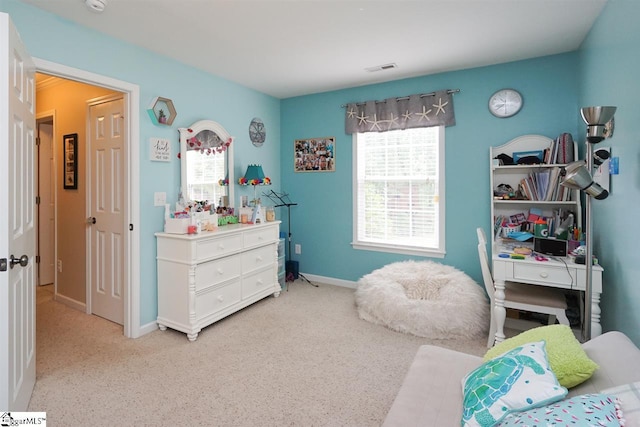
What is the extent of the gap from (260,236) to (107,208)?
4.73 ft

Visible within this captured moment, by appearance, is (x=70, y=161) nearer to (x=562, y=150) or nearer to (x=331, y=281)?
(x=331, y=281)

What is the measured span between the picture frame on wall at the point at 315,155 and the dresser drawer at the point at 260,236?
102 cm

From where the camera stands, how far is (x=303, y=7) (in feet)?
7.29

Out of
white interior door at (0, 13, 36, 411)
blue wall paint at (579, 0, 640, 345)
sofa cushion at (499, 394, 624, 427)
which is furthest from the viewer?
blue wall paint at (579, 0, 640, 345)

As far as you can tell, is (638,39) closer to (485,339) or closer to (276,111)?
(485,339)

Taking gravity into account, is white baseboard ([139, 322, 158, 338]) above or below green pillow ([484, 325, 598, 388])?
below

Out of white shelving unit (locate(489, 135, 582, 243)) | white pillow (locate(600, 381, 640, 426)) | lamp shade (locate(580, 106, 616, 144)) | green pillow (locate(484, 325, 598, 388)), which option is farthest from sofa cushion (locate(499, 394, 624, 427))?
white shelving unit (locate(489, 135, 582, 243))

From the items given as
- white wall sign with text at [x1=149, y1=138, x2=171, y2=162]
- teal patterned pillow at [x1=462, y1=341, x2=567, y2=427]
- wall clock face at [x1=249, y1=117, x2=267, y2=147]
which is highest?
wall clock face at [x1=249, y1=117, x2=267, y2=147]

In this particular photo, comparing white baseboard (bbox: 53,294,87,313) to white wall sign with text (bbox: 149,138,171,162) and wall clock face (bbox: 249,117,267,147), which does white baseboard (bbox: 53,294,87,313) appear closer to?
white wall sign with text (bbox: 149,138,171,162)

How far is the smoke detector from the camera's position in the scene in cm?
209

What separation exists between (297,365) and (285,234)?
7.73ft

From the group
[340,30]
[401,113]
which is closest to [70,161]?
[340,30]

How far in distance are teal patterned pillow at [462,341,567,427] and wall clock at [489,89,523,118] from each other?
2626mm

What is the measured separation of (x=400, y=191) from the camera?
3842 millimetres
